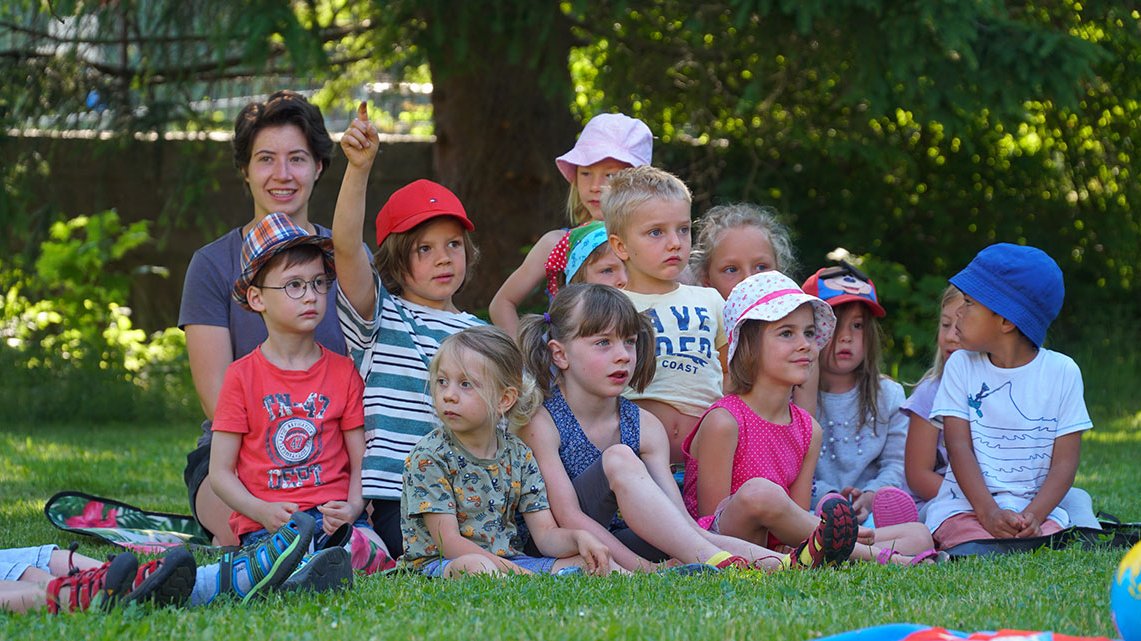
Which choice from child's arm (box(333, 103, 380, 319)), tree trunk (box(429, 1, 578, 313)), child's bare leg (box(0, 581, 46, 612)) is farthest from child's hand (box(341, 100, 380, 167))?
tree trunk (box(429, 1, 578, 313))

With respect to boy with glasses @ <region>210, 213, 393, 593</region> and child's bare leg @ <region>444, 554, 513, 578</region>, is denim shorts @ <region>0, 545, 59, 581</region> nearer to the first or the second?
boy with glasses @ <region>210, 213, 393, 593</region>

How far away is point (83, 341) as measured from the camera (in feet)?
32.7

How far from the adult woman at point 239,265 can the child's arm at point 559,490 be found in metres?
0.97

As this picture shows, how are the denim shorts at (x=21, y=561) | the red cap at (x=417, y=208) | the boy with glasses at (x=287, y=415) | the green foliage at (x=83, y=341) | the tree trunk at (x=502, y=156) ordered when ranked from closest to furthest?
the denim shorts at (x=21, y=561) → the boy with glasses at (x=287, y=415) → the red cap at (x=417, y=208) → the tree trunk at (x=502, y=156) → the green foliage at (x=83, y=341)

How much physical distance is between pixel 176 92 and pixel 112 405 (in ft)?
7.79

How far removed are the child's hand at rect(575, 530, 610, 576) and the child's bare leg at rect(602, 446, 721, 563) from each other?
16 cm

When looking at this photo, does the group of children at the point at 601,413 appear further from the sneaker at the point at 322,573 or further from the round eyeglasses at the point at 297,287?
the sneaker at the point at 322,573

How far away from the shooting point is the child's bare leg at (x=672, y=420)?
5008 mm

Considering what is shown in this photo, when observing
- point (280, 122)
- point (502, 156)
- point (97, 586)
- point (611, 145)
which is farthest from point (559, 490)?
point (502, 156)

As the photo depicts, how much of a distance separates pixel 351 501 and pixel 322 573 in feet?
3.12

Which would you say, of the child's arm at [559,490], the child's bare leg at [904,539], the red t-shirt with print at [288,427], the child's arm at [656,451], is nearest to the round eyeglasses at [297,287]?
the red t-shirt with print at [288,427]

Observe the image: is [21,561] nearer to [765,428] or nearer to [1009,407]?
[765,428]

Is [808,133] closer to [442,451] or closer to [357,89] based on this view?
[357,89]

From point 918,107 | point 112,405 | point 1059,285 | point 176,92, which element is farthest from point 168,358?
point 1059,285
